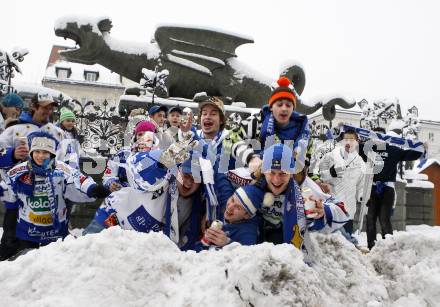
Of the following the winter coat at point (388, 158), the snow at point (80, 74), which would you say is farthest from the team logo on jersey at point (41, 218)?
the snow at point (80, 74)

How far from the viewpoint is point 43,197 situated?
4125 mm

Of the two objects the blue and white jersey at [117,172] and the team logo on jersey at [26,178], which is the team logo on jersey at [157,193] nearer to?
the blue and white jersey at [117,172]

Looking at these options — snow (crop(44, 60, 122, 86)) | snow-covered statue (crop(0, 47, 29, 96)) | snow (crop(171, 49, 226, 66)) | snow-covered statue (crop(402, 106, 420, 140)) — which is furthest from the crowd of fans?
snow (crop(44, 60, 122, 86))

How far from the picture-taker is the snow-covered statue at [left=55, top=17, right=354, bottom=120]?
10.2 meters

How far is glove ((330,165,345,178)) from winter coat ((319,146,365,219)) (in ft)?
0.14

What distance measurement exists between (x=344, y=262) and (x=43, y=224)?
2.85 m

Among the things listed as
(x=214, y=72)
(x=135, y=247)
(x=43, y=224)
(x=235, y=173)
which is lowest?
(x=43, y=224)

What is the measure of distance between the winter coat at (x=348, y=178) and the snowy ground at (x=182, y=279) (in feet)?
14.3

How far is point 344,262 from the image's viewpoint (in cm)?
250

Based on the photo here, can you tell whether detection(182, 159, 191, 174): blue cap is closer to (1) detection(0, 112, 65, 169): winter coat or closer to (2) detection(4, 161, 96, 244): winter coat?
(2) detection(4, 161, 96, 244): winter coat

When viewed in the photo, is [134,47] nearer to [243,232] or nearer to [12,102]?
[12,102]

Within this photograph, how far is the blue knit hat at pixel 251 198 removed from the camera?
2.87m

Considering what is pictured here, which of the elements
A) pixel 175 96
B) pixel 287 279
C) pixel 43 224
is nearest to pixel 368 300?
pixel 287 279

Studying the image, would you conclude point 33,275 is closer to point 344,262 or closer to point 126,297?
point 126,297
